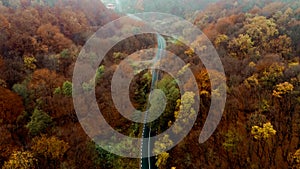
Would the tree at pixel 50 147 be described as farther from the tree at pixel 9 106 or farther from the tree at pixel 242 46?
the tree at pixel 242 46

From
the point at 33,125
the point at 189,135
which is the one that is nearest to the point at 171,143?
the point at 189,135

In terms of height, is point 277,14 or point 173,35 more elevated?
point 277,14

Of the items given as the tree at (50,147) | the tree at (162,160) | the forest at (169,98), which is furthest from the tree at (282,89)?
the tree at (50,147)

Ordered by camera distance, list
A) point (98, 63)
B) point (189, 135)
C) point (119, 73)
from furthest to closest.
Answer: point (98, 63), point (119, 73), point (189, 135)

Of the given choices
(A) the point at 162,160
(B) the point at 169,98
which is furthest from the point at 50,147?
(B) the point at 169,98

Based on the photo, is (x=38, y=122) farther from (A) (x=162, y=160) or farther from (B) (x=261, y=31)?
(B) (x=261, y=31)

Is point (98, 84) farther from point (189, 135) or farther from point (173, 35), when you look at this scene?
point (173, 35)

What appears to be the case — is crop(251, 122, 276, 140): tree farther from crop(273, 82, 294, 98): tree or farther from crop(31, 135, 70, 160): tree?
crop(31, 135, 70, 160): tree
